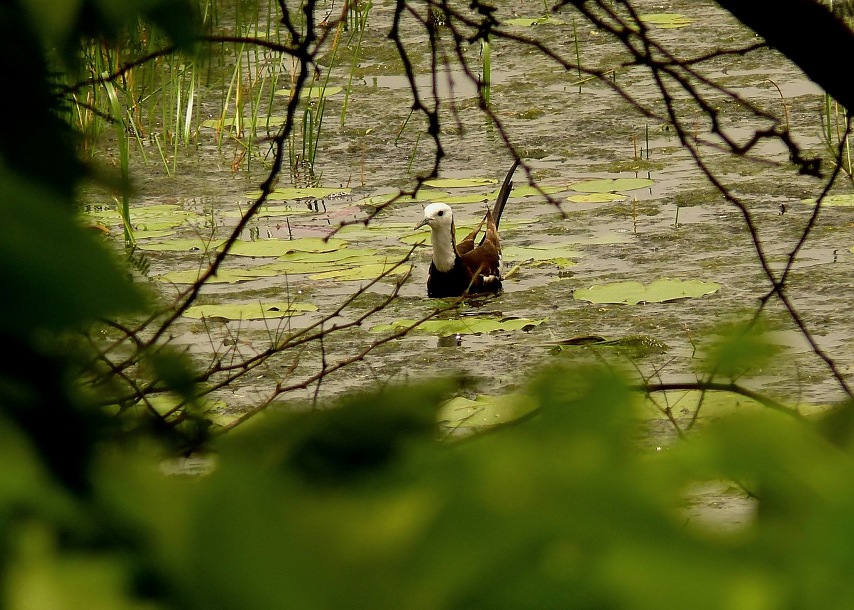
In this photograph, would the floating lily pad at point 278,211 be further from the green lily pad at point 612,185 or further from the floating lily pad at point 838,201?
the floating lily pad at point 838,201

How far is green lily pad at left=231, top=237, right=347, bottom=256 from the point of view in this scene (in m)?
4.71

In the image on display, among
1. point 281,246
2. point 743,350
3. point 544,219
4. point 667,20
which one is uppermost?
point 743,350

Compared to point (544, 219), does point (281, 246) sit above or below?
above

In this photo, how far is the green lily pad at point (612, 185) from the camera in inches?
205

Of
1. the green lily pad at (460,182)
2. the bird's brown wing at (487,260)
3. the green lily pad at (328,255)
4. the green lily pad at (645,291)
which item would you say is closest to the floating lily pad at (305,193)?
the green lily pad at (460,182)

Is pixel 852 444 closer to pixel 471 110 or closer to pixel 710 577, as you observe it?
pixel 710 577

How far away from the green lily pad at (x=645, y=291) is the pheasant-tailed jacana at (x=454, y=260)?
1.21 ft

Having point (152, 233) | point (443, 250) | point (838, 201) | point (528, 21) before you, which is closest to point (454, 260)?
point (443, 250)

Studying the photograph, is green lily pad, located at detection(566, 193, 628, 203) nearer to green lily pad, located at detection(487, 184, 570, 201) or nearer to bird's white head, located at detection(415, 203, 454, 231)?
green lily pad, located at detection(487, 184, 570, 201)

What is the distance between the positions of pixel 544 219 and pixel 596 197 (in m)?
0.26

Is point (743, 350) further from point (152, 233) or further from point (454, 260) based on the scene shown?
point (152, 233)

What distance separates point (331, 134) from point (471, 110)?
722 millimetres

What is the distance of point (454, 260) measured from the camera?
4.65 meters

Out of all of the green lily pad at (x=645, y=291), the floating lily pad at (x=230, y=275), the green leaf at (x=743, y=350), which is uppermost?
the green leaf at (x=743, y=350)
